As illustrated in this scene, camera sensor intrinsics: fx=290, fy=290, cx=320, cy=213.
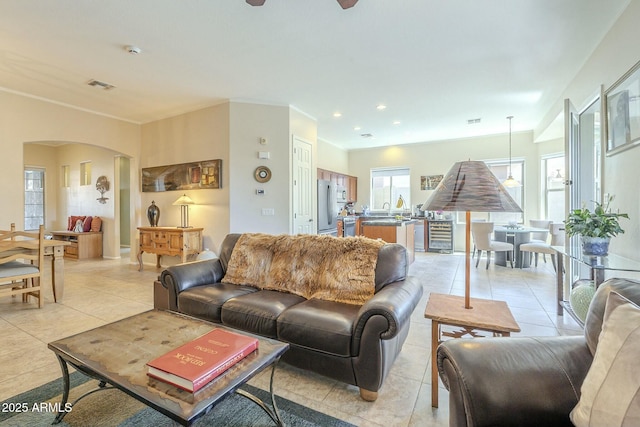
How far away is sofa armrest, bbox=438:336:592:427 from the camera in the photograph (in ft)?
3.20

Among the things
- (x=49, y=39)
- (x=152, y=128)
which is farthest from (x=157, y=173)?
(x=49, y=39)

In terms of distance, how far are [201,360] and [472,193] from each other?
5.01ft

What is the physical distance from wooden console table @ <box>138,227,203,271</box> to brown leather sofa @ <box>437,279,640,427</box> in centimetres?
432

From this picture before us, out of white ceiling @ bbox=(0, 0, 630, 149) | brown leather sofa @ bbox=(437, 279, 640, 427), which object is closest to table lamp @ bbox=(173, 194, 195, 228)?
white ceiling @ bbox=(0, 0, 630, 149)

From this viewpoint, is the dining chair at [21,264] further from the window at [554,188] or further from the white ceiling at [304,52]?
the window at [554,188]

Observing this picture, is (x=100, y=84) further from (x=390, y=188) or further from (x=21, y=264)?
(x=390, y=188)

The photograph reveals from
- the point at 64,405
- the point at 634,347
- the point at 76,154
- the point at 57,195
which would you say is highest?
the point at 76,154

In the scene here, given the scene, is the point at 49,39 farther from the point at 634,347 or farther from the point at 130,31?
the point at 634,347

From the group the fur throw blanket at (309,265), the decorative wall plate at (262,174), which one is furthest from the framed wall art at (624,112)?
the decorative wall plate at (262,174)

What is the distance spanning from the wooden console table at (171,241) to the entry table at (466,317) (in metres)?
3.98

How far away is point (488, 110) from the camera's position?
5168mm

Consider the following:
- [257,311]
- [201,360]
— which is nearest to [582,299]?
[257,311]

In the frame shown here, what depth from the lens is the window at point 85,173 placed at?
715 centimetres

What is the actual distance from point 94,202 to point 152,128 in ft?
9.92
